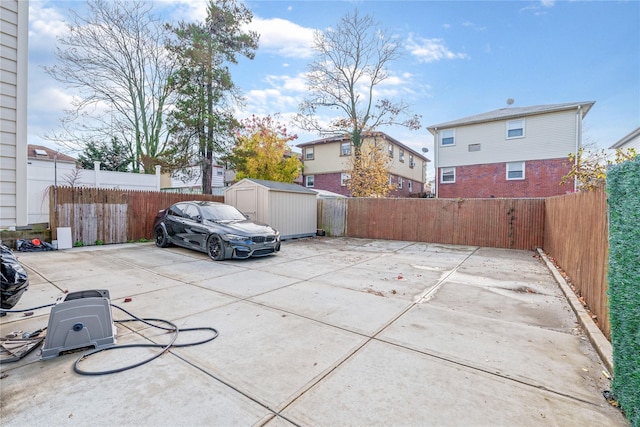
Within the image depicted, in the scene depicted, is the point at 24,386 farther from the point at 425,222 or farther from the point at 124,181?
the point at 124,181

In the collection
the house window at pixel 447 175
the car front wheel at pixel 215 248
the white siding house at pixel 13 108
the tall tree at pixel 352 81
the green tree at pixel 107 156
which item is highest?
the tall tree at pixel 352 81

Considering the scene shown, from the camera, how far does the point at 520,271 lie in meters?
6.50

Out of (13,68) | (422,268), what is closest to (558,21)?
(422,268)

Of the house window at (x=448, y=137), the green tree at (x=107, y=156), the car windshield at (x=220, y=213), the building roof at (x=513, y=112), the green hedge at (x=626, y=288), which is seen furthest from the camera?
the green tree at (x=107, y=156)

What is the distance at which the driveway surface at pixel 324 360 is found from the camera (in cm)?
189

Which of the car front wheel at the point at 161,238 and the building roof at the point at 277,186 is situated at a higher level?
the building roof at the point at 277,186

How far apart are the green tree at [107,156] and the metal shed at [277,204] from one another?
11348mm

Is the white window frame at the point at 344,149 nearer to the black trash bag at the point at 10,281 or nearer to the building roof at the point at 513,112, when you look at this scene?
the building roof at the point at 513,112

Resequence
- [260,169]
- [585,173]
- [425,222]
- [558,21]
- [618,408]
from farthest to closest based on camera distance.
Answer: [260,169] → [425,222] → [558,21] → [585,173] → [618,408]

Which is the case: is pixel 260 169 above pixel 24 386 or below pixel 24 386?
above

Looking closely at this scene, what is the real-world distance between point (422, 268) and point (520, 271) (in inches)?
85.2

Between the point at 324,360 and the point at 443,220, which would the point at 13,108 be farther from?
the point at 443,220

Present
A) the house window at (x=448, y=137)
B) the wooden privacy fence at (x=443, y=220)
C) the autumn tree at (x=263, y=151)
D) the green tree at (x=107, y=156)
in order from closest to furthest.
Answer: the wooden privacy fence at (x=443, y=220), the autumn tree at (x=263, y=151), the house window at (x=448, y=137), the green tree at (x=107, y=156)

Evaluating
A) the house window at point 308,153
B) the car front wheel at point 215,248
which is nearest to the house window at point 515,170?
the house window at point 308,153
